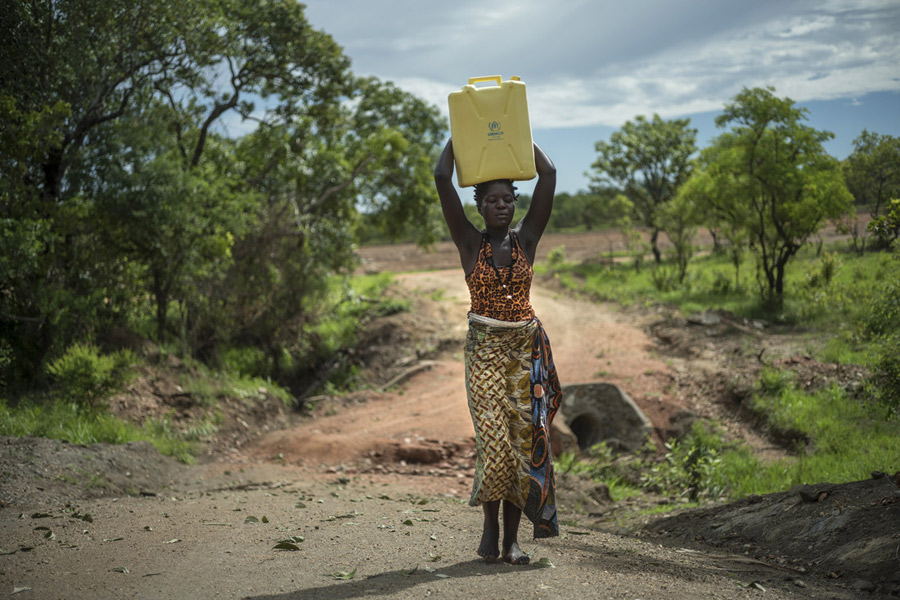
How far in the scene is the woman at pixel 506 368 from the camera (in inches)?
165

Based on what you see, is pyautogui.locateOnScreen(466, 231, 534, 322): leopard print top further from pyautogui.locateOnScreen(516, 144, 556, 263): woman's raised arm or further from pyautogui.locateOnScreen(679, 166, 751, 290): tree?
pyautogui.locateOnScreen(679, 166, 751, 290): tree

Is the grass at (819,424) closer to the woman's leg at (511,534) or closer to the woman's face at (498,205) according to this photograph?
the woman's leg at (511,534)

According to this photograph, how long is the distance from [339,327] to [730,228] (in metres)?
9.85

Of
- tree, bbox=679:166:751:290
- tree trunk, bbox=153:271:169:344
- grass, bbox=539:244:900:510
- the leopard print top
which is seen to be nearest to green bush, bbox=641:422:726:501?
grass, bbox=539:244:900:510

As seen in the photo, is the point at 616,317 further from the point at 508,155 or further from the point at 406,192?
the point at 508,155

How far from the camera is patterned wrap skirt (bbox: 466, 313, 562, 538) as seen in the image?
4184 millimetres

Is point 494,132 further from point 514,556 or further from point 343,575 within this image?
point 343,575

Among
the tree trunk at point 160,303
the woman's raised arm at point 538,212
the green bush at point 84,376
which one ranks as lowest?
the green bush at point 84,376

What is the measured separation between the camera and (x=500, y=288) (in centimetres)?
436

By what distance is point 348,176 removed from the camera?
15703mm

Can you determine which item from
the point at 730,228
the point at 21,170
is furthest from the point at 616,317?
the point at 21,170

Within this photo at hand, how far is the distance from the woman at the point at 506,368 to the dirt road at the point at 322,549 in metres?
0.36

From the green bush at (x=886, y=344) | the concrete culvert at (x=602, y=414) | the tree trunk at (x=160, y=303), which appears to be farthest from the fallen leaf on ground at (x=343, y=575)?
the tree trunk at (x=160, y=303)

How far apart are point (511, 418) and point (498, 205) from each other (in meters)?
1.27
